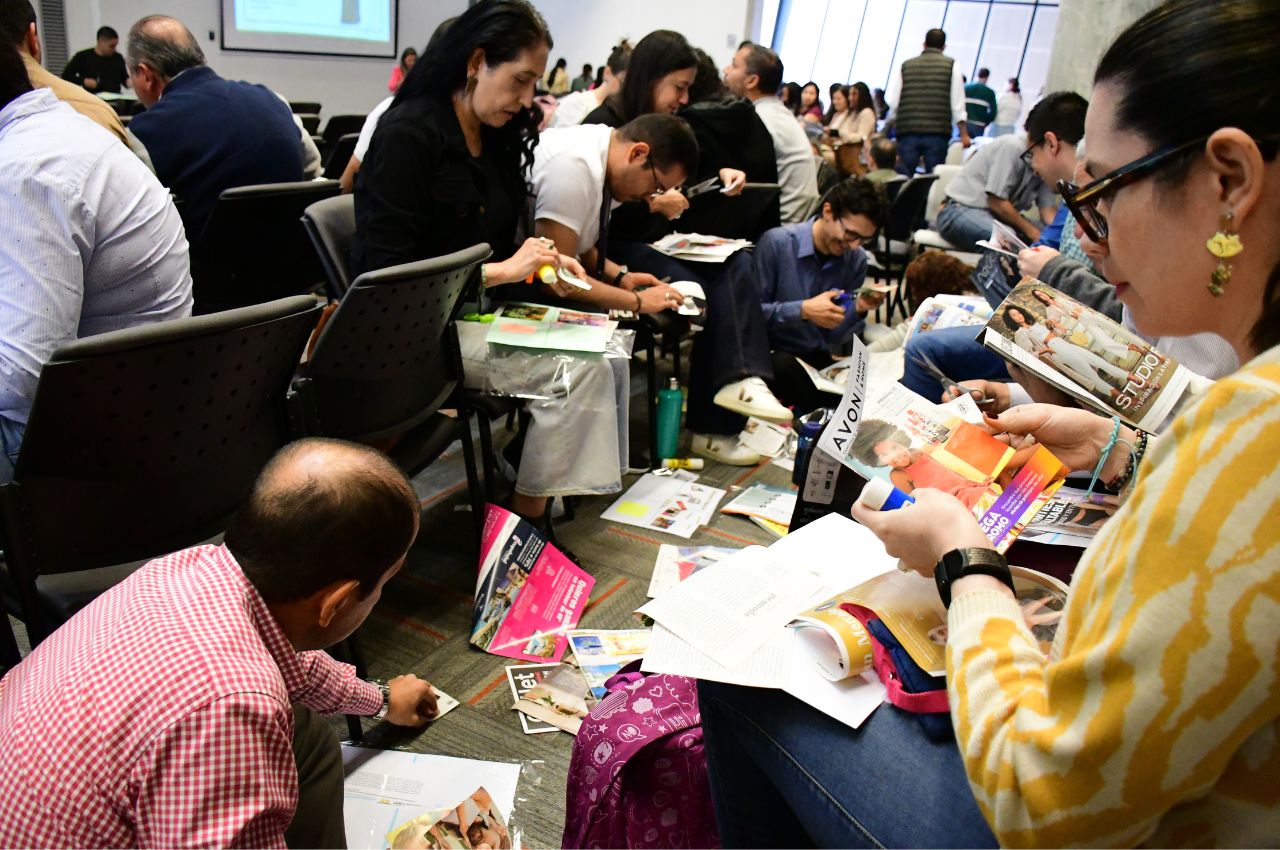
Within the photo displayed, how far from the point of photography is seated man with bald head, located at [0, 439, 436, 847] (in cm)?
90

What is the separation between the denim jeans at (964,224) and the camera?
450 cm

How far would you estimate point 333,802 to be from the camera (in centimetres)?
128

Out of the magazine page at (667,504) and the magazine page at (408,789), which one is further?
the magazine page at (667,504)

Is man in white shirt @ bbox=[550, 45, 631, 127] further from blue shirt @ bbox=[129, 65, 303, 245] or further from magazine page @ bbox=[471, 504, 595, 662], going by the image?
magazine page @ bbox=[471, 504, 595, 662]

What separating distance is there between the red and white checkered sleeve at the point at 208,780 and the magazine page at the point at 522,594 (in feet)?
3.98

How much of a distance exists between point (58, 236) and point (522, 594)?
126 centimetres

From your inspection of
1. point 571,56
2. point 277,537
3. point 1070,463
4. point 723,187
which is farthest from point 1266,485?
point 571,56

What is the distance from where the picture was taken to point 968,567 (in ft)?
3.07

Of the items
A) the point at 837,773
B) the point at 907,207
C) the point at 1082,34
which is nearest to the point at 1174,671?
the point at 837,773

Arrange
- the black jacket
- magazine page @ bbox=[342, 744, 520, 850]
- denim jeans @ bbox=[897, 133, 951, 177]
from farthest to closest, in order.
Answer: denim jeans @ bbox=[897, 133, 951, 177]
the black jacket
magazine page @ bbox=[342, 744, 520, 850]

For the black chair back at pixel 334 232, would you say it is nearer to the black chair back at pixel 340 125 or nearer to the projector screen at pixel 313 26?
the black chair back at pixel 340 125

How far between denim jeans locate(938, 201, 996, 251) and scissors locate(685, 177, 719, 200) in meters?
1.51

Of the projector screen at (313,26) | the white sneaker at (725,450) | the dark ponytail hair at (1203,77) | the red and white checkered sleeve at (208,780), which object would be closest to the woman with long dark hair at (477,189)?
the white sneaker at (725,450)

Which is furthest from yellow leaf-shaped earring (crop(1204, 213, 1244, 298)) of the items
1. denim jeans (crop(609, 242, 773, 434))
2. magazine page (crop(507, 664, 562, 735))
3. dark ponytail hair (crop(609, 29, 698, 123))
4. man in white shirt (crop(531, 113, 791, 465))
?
dark ponytail hair (crop(609, 29, 698, 123))
